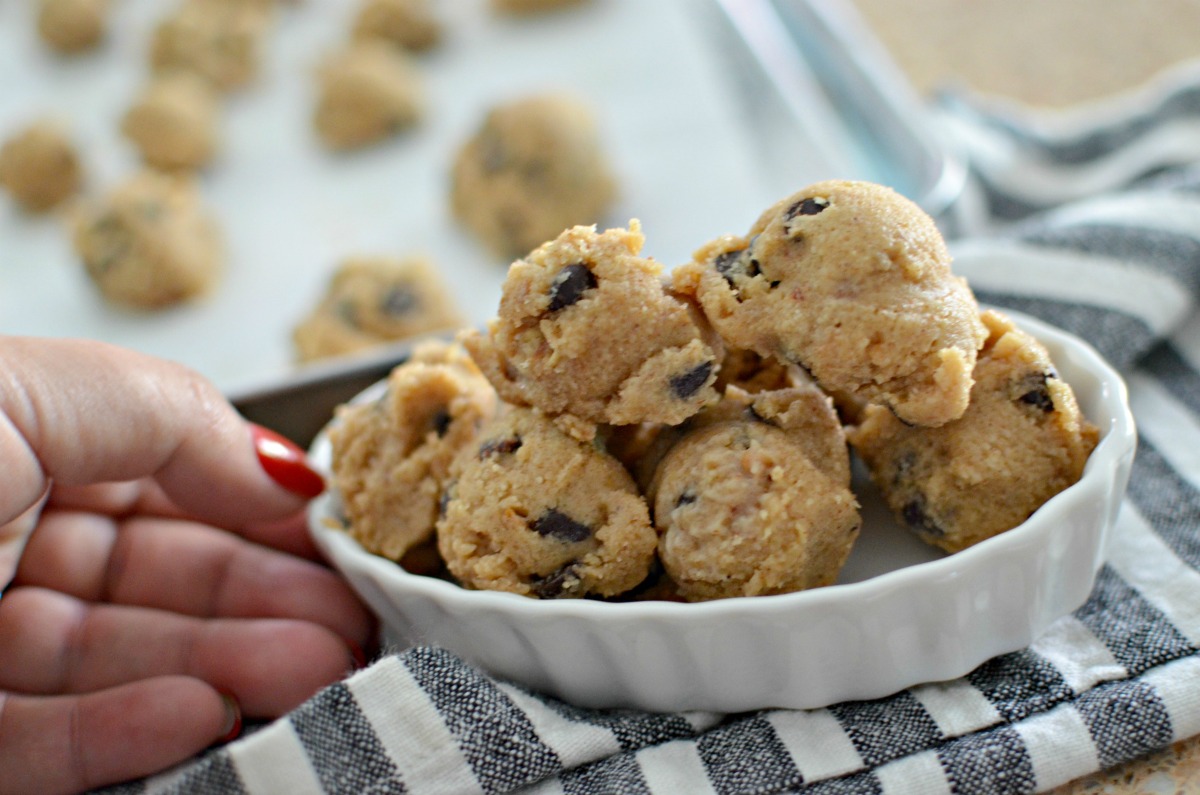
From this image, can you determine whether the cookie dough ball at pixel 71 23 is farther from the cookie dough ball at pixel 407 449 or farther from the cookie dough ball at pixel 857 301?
the cookie dough ball at pixel 857 301

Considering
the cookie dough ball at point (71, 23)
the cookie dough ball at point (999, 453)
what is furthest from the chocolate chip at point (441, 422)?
the cookie dough ball at point (71, 23)

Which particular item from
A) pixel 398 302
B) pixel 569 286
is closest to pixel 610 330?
pixel 569 286

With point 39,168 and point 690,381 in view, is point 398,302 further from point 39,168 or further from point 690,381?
point 39,168

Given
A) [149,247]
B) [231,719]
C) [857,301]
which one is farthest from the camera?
[149,247]

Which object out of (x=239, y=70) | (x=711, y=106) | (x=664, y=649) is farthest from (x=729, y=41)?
(x=664, y=649)

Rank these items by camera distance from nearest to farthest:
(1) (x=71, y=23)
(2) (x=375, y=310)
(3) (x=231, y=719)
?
(3) (x=231, y=719) < (2) (x=375, y=310) < (1) (x=71, y=23)

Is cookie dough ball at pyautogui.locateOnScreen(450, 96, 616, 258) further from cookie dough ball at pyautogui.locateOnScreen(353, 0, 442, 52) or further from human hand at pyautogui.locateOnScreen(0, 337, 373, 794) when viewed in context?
human hand at pyautogui.locateOnScreen(0, 337, 373, 794)

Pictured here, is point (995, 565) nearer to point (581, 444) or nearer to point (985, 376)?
point (985, 376)
